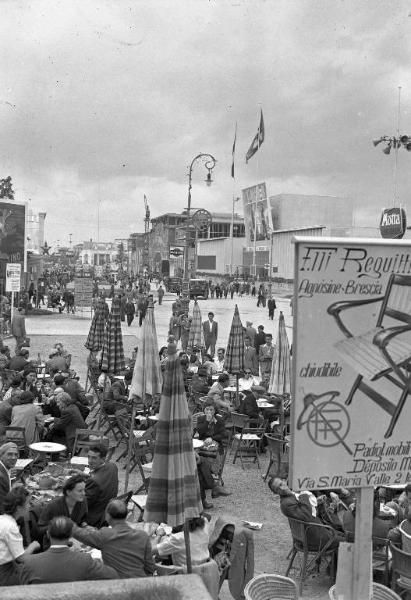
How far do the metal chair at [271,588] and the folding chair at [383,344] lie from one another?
2035 millimetres

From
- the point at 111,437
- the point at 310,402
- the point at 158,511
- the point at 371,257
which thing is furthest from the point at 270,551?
the point at 111,437

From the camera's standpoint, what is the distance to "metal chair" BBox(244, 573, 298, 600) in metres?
4.95

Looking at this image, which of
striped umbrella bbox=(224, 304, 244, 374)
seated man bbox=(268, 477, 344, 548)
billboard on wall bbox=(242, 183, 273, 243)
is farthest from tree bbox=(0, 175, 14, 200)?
seated man bbox=(268, 477, 344, 548)

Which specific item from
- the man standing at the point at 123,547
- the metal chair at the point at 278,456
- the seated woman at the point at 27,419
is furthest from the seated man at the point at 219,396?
the man standing at the point at 123,547

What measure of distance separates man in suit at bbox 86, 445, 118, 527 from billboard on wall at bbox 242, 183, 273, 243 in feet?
211

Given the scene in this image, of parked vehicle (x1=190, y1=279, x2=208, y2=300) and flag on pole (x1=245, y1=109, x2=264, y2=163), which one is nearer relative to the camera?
flag on pole (x1=245, y1=109, x2=264, y2=163)

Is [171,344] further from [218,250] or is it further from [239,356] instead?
[218,250]

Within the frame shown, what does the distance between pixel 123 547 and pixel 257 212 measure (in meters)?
71.4

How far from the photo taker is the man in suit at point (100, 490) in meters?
6.85

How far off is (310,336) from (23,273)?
37954 millimetres

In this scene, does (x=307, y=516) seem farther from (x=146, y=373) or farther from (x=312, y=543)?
(x=146, y=373)

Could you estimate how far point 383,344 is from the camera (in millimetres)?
3865

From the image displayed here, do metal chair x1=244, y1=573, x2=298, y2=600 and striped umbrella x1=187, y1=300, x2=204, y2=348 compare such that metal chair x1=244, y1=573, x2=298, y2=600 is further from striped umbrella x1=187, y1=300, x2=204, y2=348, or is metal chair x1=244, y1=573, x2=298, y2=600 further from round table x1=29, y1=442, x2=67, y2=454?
striped umbrella x1=187, y1=300, x2=204, y2=348

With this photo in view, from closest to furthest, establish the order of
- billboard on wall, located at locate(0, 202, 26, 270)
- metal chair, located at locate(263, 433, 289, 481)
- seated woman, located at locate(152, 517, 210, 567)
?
1. seated woman, located at locate(152, 517, 210, 567)
2. metal chair, located at locate(263, 433, 289, 481)
3. billboard on wall, located at locate(0, 202, 26, 270)
